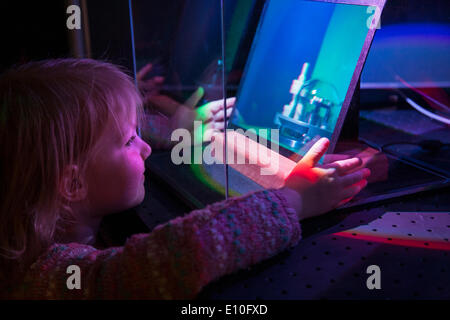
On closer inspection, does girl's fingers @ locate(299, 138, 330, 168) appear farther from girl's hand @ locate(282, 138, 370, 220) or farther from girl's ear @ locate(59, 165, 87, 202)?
girl's ear @ locate(59, 165, 87, 202)

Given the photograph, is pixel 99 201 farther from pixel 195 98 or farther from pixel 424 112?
pixel 424 112

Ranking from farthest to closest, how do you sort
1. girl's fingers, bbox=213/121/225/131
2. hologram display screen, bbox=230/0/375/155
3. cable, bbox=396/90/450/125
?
cable, bbox=396/90/450/125 < girl's fingers, bbox=213/121/225/131 < hologram display screen, bbox=230/0/375/155

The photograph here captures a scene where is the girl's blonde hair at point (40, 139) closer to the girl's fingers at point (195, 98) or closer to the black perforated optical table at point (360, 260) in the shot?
the black perforated optical table at point (360, 260)

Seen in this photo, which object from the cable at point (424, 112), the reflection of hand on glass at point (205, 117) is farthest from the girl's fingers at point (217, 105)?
the cable at point (424, 112)

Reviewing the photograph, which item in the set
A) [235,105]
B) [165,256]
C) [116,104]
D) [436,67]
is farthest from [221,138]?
[436,67]

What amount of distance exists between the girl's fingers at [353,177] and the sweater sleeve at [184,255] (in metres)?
0.12

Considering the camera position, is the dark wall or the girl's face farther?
the dark wall

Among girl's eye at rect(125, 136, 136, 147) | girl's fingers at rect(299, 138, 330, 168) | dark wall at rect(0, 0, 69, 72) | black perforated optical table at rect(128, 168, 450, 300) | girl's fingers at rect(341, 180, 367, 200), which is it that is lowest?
black perforated optical table at rect(128, 168, 450, 300)

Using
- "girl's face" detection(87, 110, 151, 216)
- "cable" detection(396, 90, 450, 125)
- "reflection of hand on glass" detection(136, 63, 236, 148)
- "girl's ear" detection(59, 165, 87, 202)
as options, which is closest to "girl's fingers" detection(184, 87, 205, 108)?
"reflection of hand on glass" detection(136, 63, 236, 148)

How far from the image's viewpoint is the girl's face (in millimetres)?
575

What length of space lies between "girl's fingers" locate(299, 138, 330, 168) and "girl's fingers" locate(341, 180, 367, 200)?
0.06 meters

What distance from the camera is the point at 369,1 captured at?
2.03ft

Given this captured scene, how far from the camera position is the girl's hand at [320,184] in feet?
1.78
